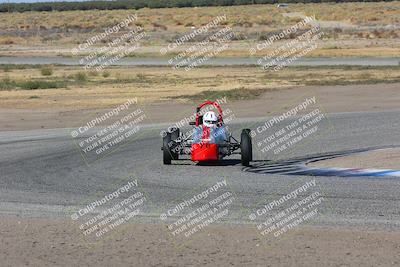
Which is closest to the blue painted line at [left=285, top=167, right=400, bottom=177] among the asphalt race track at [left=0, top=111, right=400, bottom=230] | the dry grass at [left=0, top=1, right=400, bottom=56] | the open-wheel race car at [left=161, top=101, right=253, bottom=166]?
the asphalt race track at [left=0, top=111, right=400, bottom=230]

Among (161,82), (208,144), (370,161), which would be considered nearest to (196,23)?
(161,82)

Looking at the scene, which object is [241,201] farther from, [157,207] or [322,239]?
[322,239]

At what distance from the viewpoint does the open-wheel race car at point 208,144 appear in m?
19.8

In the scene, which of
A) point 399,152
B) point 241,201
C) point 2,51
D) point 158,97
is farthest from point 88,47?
point 241,201

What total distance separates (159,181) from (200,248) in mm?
6004

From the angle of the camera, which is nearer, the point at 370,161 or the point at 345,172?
the point at 345,172

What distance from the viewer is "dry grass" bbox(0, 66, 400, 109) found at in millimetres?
39625

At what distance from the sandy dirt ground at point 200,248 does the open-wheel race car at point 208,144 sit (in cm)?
667

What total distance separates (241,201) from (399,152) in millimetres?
7200

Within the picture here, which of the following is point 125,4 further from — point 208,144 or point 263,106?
point 208,144

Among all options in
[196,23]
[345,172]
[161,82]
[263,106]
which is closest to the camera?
[345,172]

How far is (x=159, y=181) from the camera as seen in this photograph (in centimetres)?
1775

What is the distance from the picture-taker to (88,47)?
82938 mm

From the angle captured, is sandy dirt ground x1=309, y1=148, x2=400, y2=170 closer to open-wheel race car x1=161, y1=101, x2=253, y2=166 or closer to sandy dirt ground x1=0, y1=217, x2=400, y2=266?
open-wheel race car x1=161, y1=101, x2=253, y2=166
